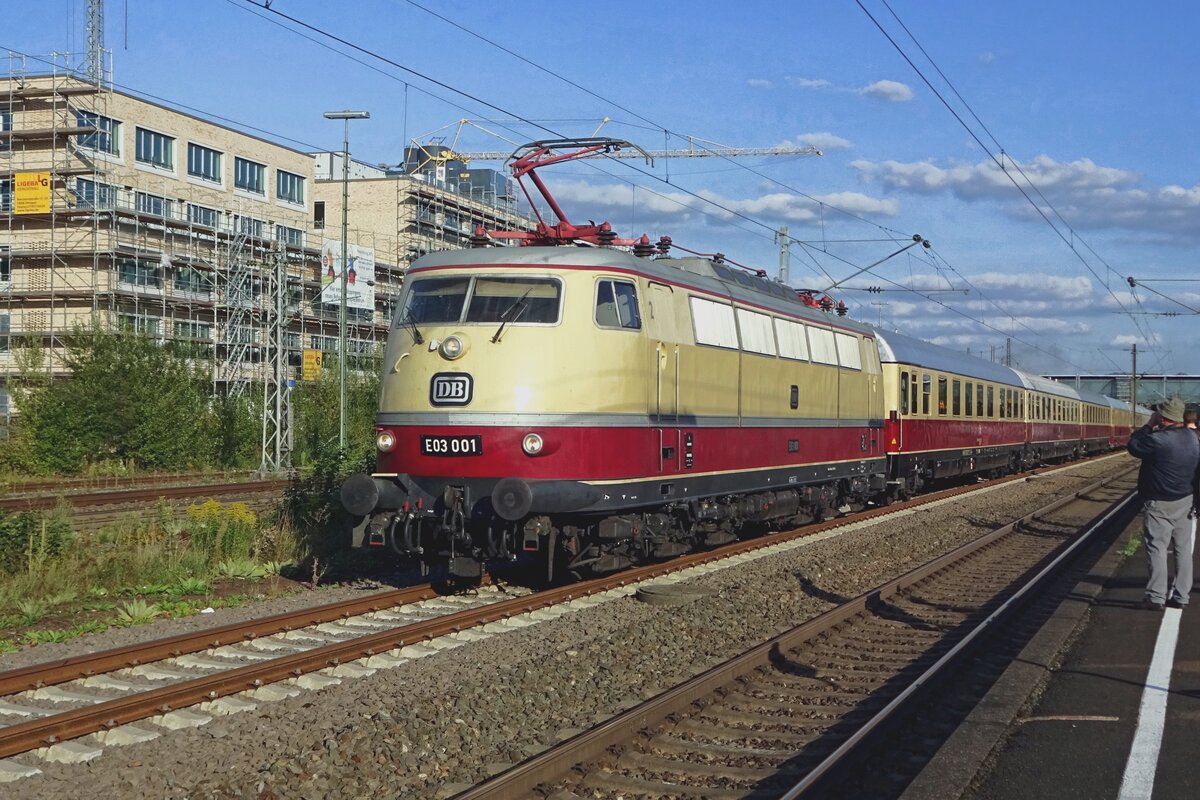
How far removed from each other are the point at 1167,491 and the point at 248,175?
5792 centimetres

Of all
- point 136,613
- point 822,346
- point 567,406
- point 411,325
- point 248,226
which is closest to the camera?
point 136,613

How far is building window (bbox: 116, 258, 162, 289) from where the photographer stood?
53719 millimetres

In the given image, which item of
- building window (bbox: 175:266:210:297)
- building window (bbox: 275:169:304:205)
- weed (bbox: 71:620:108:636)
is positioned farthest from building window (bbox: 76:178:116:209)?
weed (bbox: 71:620:108:636)

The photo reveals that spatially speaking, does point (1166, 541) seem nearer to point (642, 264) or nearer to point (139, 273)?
point (642, 264)

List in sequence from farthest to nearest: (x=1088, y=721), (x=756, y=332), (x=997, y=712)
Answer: (x=756, y=332) → (x=997, y=712) → (x=1088, y=721)

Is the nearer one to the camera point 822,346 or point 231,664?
point 231,664

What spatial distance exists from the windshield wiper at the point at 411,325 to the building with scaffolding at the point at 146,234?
35313 millimetres

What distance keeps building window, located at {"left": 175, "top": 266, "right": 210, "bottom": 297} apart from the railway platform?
5123cm

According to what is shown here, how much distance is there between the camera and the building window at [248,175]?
2434 inches

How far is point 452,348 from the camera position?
12.8m

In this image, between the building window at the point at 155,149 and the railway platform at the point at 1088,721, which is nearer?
the railway platform at the point at 1088,721

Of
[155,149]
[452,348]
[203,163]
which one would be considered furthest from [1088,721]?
[203,163]

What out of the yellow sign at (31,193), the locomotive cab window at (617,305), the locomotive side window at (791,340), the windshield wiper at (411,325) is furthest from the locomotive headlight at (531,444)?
the yellow sign at (31,193)

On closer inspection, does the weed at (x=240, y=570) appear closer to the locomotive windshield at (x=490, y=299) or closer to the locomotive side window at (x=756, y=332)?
the locomotive windshield at (x=490, y=299)
